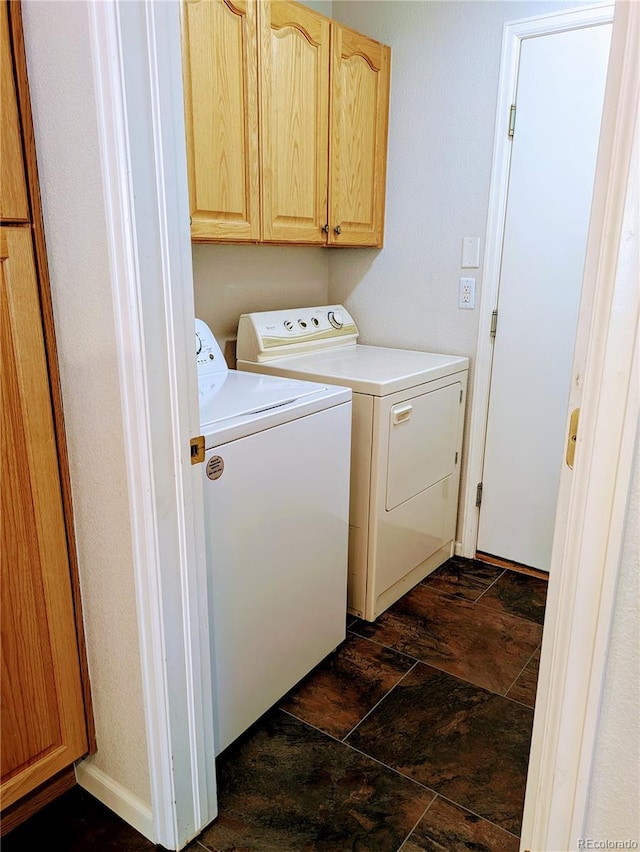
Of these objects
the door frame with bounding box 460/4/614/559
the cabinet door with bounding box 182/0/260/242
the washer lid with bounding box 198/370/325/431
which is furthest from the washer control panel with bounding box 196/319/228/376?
the door frame with bounding box 460/4/614/559

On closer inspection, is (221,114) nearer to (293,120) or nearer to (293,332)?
(293,120)

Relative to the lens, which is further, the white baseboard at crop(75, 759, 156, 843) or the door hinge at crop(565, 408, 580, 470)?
the white baseboard at crop(75, 759, 156, 843)

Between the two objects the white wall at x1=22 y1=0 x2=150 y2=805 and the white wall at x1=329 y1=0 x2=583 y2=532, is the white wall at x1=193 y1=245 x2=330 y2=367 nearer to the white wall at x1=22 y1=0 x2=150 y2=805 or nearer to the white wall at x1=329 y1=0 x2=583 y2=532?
the white wall at x1=329 y1=0 x2=583 y2=532

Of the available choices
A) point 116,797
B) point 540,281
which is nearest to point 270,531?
point 116,797

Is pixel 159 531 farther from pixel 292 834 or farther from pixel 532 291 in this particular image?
pixel 532 291

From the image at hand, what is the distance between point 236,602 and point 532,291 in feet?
A: 5.43

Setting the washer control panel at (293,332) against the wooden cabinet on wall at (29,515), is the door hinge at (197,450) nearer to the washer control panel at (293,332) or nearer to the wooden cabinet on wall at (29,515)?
the wooden cabinet on wall at (29,515)

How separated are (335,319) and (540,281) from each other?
0.87 meters

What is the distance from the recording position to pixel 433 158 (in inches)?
99.1

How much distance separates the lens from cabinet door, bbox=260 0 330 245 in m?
2.00

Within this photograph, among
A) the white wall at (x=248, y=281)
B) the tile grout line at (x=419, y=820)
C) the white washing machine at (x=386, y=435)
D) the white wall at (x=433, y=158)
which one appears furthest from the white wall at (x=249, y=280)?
the tile grout line at (x=419, y=820)

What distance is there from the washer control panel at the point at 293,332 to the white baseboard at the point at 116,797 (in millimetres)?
1432

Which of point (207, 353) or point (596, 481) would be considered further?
point (207, 353)

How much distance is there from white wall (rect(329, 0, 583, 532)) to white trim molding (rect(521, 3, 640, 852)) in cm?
181
